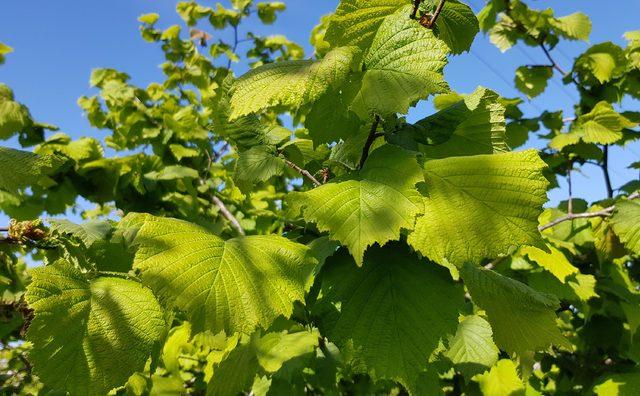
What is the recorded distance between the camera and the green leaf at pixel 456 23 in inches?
38.9

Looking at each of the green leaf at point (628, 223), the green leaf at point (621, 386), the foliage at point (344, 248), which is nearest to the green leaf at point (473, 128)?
the foliage at point (344, 248)

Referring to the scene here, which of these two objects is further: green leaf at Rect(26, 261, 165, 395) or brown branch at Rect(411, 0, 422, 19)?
brown branch at Rect(411, 0, 422, 19)

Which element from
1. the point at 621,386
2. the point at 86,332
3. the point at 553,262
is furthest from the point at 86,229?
the point at 621,386

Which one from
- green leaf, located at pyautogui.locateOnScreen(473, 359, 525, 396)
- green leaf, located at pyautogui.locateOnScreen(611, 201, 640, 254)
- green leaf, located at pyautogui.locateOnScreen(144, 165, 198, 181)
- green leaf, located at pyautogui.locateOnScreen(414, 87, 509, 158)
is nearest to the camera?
green leaf, located at pyautogui.locateOnScreen(414, 87, 509, 158)

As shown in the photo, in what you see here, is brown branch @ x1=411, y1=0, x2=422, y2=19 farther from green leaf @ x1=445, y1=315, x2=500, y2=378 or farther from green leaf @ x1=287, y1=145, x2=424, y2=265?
green leaf @ x1=445, y1=315, x2=500, y2=378

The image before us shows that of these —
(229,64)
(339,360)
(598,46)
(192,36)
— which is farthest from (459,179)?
(192,36)

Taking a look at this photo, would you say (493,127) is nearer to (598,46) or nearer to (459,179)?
(459,179)

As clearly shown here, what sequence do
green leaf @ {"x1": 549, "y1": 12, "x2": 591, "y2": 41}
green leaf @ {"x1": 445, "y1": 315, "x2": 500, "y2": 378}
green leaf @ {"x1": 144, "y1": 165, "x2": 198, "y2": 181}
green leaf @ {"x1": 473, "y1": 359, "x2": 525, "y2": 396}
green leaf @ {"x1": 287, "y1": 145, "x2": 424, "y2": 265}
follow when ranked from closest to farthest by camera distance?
green leaf @ {"x1": 287, "y1": 145, "x2": 424, "y2": 265}, green leaf @ {"x1": 445, "y1": 315, "x2": 500, "y2": 378}, green leaf @ {"x1": 473, "y1": 359, "x2": 525, "y2": 396}, green leaf @ {"x1": 144, "y1": 165, "x2": 198, "y2": 181}, green leaf @ {"x1": 549, "y1": 12, "x2": 591, "y2": 41}

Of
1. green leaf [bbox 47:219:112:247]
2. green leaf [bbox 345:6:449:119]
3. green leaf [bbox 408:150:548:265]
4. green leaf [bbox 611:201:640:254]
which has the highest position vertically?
green leaf [bbox 345:6:449:119]

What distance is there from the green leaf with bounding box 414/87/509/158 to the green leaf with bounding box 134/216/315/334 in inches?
13.7

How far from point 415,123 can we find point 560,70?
9.92 feet

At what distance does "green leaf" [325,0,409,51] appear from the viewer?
92cm

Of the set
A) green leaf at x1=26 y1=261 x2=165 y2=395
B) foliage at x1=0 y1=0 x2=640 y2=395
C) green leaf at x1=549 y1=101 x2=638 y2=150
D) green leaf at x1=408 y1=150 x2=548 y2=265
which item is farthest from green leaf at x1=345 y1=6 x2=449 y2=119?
green leaf at x1=549 y1=101 x2=638 y2=150

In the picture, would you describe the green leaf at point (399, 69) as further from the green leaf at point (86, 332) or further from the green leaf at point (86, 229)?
the green leaf at point (86, 229)
